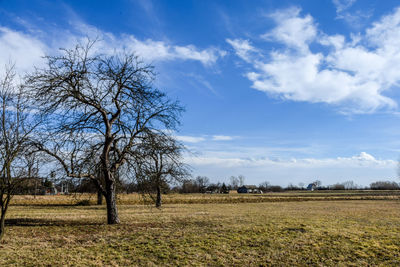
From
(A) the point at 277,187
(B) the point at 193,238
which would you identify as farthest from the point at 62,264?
(A) the point at 277,187

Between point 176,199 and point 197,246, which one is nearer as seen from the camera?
point 197,246

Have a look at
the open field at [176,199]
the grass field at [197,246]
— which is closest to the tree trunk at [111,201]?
the grass field at [197,246]

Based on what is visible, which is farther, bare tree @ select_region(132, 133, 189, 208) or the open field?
the open field

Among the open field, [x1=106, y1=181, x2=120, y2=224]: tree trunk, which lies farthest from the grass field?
the open field

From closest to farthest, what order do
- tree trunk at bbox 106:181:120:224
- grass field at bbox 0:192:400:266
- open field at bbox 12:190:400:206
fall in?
grass field at bbox 0:192:400:266 < tree trunk at bbox 106:181:120:224 < open field at bbox 12:190:400:206

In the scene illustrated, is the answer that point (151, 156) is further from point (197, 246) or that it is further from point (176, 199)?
point (176, 199)

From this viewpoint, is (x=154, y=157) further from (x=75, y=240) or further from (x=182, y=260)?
(x=182, y=260)

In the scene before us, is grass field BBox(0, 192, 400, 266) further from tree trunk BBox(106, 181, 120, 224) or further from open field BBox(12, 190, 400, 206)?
open field BBox(12, 190, 400, 206)

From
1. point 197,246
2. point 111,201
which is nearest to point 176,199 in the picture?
point 111,201

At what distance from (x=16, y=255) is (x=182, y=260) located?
5574mm

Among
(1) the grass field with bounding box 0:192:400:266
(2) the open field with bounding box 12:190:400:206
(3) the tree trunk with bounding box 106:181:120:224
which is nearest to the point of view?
(1) the grass field with bounding box 0:192:400:266

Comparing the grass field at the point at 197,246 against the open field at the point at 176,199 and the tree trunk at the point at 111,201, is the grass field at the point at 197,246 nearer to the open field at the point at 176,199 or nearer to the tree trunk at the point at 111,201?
the tree trunk at the point at 111,201

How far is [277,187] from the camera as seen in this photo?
179625 millimetres

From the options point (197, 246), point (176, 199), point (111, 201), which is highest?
point (111, 201)
